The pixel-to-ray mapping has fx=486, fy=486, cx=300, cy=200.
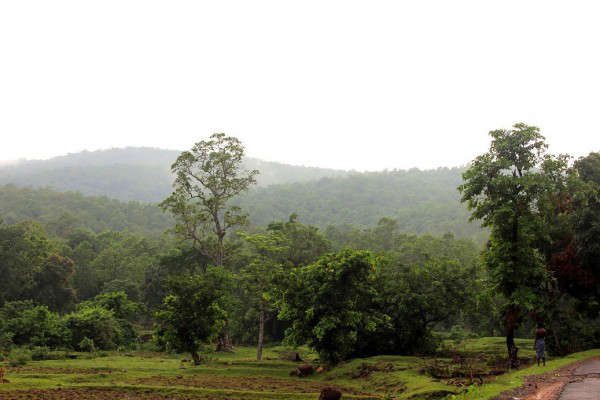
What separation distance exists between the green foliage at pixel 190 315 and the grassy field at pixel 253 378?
1990 millimetres

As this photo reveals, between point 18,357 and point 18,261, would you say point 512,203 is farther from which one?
point 18,261

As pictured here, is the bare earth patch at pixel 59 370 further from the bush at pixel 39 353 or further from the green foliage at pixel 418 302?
the green foliage at pixel 418 302

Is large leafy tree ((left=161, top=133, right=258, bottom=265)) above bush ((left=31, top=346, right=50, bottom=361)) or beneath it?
above

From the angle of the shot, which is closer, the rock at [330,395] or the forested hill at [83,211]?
the rock at [330,395]

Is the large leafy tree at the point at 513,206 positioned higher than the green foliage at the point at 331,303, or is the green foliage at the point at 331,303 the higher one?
the large leafy tree at the point at 513,206

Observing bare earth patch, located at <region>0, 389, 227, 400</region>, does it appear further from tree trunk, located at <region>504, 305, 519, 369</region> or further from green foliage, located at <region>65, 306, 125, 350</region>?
green foliage, located at <region>65, 306, 125, 350</region>

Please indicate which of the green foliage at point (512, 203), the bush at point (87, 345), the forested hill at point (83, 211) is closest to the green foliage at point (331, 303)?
the green foliage at point (512, 203)

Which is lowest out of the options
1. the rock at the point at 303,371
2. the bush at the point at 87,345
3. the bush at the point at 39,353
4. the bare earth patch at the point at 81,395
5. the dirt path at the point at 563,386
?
the bush at the point at 87,345

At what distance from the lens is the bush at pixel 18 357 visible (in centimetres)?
3522

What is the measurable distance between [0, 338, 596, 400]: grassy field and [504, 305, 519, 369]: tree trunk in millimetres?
914

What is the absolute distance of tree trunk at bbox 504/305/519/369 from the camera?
28531 millimetres

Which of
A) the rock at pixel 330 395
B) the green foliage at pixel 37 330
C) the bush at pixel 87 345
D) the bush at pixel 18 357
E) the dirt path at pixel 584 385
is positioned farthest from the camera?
the bush at pixel 87 345

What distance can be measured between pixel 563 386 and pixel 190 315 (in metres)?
25.8

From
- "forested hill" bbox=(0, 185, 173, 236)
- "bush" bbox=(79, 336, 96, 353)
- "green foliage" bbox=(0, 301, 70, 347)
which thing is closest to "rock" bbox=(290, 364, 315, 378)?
"bush" bbox=(79, 336, 96, 353)
